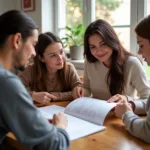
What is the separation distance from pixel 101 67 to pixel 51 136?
1.06 metres

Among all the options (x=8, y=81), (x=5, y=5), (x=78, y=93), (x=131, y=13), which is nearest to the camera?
(x=8, y=81)

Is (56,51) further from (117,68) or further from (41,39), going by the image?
(117,68)

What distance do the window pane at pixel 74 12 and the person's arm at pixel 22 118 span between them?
7.87ft

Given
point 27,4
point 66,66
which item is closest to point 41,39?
point 66,66

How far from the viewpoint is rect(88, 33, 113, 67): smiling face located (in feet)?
5.24

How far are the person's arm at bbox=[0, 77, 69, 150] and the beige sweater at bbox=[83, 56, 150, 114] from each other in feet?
2.22

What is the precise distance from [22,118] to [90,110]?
56 cm

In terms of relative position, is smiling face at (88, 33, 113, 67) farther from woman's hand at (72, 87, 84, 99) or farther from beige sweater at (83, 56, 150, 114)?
woman's hand at (72, 87, 84, 99)

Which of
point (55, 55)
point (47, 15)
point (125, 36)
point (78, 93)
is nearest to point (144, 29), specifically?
point (78, 93)

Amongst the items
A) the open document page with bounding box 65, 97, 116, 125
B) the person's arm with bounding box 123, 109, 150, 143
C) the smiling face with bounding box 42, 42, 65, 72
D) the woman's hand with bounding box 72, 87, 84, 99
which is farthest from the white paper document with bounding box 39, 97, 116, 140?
the smiling face with bounding box 42, 42, 65, 72

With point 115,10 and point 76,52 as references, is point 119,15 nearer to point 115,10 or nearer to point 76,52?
point 115,10

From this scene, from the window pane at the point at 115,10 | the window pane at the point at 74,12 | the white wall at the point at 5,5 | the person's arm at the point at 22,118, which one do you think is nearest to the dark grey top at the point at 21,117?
the person's arm at the point at 22,118

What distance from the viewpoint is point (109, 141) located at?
0.99 meters

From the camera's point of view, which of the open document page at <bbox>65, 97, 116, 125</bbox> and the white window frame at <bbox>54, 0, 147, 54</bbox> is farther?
the white window frame at <bbox>54, 0, 147, 54</bbox>
